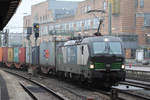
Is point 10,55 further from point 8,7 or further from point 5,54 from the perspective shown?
point 8,7

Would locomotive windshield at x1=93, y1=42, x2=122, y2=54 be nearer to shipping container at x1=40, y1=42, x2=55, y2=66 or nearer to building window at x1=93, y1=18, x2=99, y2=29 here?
shipping container at x1=40, y1=42, x2=55, y2=66

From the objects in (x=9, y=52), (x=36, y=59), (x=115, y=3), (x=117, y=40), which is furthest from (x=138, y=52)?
(x=117, y=40)

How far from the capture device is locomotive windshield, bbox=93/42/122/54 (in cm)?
1831

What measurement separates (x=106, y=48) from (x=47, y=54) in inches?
466

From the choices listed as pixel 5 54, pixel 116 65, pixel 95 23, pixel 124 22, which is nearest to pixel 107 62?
pixel 116 65

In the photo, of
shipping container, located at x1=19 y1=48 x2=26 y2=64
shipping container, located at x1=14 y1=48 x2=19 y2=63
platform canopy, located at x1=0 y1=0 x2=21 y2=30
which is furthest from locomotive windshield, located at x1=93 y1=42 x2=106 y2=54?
shipping container, located at x1=14 y1=48 x2=19 y2=63

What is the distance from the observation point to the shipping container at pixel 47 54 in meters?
27.6

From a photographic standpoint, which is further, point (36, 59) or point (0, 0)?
point (36, 59)

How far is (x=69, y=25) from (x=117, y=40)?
84.6 meters

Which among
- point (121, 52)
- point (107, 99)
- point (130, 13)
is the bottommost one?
point (107, 99)

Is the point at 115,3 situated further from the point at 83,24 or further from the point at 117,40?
the point at 117,40

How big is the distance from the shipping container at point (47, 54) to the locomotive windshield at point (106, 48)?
9.09 meters

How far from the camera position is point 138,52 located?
217ft

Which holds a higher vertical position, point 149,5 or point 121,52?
point 149,5
